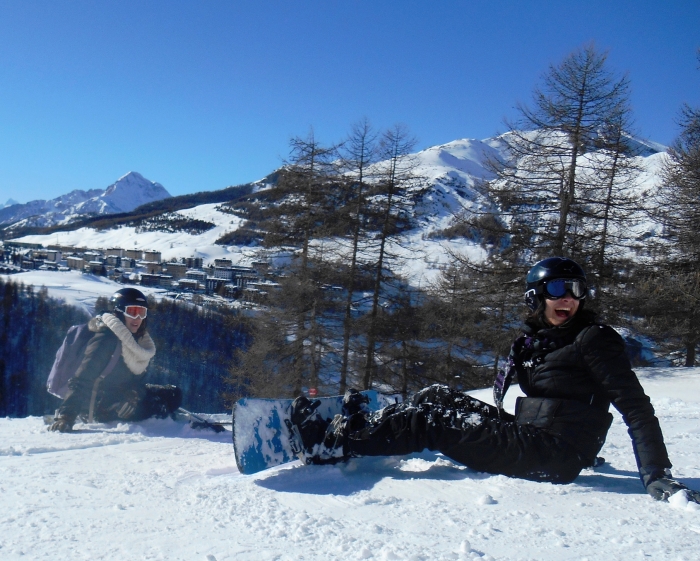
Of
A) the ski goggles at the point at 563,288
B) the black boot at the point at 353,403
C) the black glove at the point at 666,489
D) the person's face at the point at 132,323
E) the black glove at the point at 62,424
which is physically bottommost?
the black glove at the point at 62,424

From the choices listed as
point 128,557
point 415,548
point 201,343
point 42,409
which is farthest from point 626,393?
point 201,343

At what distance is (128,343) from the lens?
15.8 feet

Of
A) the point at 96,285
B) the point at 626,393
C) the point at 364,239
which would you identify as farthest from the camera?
the point at 96,285

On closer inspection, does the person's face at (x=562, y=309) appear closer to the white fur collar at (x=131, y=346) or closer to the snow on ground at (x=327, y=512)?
the snow on ground at (x=327, y=512)

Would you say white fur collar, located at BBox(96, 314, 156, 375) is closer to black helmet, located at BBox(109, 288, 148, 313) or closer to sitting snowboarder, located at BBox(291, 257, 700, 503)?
black helmet, located at BBox(109, 288, 148, 313)

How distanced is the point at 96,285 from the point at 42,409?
127 ft

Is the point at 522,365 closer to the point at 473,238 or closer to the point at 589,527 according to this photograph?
the point at 589,527

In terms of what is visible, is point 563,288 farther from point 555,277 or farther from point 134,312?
point 134,312

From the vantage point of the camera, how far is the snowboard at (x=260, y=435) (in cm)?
276

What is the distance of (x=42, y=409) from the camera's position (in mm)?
36969

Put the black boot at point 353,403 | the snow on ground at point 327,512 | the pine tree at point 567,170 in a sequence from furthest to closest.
Answer: the pine tree at point 567,170 < the black boot at point 353,403 < the snow on ground at point 327,512

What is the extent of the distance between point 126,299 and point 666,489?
449cm

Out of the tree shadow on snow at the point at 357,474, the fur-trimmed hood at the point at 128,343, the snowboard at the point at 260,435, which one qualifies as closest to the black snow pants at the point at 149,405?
the fur-trimmed hood at the point at 128,343

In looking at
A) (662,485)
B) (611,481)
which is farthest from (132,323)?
(662,485)
